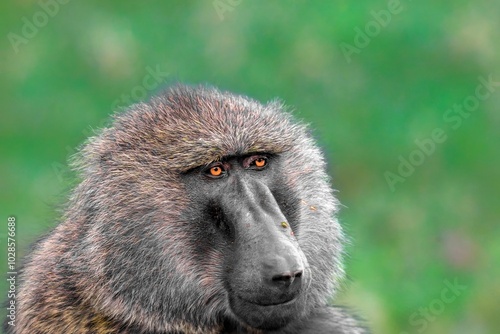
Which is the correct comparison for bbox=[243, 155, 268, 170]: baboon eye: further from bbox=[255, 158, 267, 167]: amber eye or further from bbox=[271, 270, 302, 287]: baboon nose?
bbox=[271, 270, 302, 287]: baboon nose

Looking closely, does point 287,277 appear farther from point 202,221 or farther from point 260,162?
point 260,162

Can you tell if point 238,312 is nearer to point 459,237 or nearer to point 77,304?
point 77,304

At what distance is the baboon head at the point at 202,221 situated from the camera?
4.65m

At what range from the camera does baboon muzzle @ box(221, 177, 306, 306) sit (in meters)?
4.46

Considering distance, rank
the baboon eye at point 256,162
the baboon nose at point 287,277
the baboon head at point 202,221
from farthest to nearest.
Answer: the baboon eye at point 256,162
the baboon head at point 202,221
the baboon nose at point 287,277

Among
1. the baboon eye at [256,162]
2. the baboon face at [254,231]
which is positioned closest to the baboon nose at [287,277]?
the baboon face at [254,231]

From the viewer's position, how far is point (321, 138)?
5.85 metres

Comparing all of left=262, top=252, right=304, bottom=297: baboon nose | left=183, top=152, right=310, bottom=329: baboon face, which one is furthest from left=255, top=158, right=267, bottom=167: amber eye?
left=262, top=252, right=304, bottom=297: baboon nose

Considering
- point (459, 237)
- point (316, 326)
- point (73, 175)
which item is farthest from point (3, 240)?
point (459, 237)

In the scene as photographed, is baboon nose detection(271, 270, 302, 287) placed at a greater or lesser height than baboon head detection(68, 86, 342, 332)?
lesser

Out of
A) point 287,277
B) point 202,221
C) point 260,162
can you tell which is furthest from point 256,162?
point 287,277

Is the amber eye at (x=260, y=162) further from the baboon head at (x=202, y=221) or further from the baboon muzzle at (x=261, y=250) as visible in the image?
the baboon muzzle at (x=261, y=250)

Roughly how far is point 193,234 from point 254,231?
16.4 inches

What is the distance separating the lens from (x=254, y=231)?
4.61 meters
